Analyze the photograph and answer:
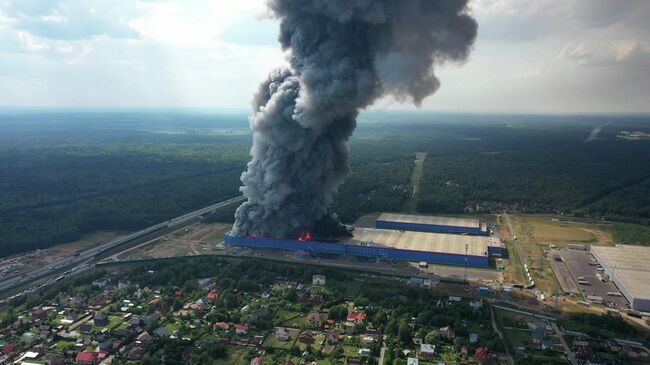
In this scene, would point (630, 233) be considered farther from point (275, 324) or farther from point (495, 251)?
point (275, 324)

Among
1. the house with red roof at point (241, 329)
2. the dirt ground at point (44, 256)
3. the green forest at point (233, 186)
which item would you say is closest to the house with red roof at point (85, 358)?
the house with red roof at point (241, 329)

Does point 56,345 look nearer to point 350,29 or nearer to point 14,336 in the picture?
point 14,336

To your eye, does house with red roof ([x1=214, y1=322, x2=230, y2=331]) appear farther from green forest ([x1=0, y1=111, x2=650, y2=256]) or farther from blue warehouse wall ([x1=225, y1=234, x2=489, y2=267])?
green forest ([x1=0, y1=111, x2=650, y2=256])

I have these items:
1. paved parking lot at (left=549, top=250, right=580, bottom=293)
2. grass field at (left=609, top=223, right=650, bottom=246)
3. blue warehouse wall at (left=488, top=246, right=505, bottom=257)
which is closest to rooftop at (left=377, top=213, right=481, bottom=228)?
blue warehouse wall at (left=488, top=246, right=505, bottom=257)

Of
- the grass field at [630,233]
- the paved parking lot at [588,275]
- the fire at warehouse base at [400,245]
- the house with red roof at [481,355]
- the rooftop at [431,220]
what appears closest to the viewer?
the house with red roof at [481,355]

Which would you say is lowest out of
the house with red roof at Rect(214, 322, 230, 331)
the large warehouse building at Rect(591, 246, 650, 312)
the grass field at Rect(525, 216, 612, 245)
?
the grass field at Rect(525, 216, 612, 245)

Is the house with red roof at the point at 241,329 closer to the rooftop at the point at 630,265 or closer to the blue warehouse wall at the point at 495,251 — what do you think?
the blue warehouse wall at the point at 495,251

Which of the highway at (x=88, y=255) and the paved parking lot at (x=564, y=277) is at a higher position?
the paved parking lot at (x=564, y=277)
